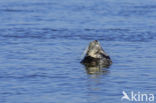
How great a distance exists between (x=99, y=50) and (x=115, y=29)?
20324 millimetres

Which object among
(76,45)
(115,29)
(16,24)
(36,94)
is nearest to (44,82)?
(36,94)

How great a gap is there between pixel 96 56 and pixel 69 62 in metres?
1.76

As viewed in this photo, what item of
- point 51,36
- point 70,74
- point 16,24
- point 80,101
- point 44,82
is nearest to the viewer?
point 80,101

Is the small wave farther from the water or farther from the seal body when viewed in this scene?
the seal body

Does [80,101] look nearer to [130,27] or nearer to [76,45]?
[76,45]

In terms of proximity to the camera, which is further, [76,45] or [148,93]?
[76,45]

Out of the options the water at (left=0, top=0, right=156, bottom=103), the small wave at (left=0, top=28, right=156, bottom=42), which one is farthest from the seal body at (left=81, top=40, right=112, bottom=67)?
the small wave at (left=0, top=28, right=156, bottom=42)

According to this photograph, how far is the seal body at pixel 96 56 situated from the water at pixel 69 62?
0.54m

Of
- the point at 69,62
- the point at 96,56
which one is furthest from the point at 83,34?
the point at 96,56

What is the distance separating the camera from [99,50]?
3131 centimetres

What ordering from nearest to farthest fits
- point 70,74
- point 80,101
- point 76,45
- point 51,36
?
point 80,101 → point 70,74 → point 76,45 → point 51,36

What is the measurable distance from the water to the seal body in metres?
0.54

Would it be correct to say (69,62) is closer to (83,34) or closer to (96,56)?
(96,56)

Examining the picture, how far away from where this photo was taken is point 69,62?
106 feet
